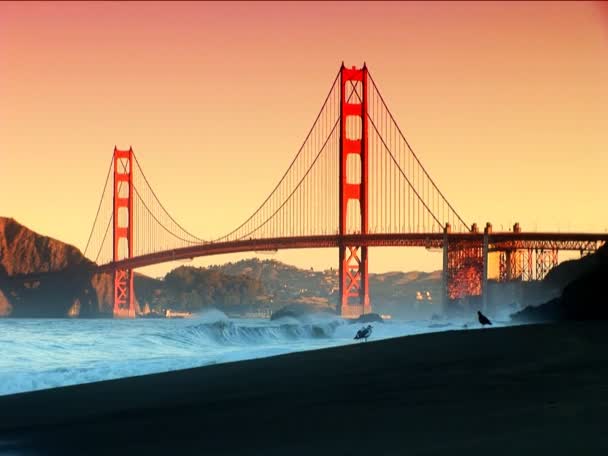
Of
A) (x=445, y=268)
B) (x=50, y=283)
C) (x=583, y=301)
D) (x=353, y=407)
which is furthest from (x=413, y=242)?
(x=353, y=407)

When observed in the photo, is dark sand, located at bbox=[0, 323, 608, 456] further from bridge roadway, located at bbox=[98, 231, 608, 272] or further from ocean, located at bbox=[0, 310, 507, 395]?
bridge roadway, located at bbox=[98, 231, 608, 272]

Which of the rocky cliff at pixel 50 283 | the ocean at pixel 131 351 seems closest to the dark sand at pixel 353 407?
the ocean at pixel 131 351

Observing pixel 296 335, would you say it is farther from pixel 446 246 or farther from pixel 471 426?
pixel 471 426

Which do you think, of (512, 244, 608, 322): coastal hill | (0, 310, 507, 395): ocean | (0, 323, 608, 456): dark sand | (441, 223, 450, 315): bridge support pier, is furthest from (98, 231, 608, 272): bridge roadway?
(0, 323, 608, 456): dark sand

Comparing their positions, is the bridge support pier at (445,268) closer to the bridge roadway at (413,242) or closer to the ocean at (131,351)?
the bridge roadway at (413,242)

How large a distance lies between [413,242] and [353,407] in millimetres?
62206

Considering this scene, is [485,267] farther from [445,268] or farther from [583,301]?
[583,301]

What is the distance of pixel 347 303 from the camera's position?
75.1 m

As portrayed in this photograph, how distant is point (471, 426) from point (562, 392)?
181 centimetres

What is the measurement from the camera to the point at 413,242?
71250 millimetres

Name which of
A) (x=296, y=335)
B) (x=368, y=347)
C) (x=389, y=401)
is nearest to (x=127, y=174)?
(x=296, y=335)

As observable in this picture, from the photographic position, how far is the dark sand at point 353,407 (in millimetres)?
7277

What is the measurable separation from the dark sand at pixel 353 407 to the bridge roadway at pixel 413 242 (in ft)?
179

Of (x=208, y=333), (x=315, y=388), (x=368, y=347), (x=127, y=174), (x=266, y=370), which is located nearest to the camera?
(x=315, y=388)
